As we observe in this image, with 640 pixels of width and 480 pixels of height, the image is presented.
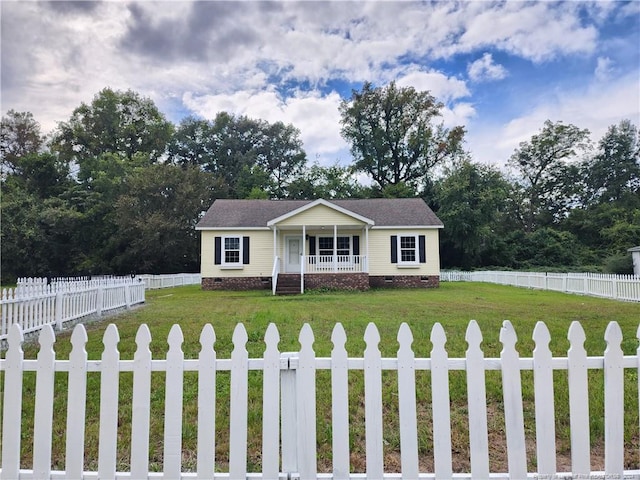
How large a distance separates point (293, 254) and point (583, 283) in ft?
41.9

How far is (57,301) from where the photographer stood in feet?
24.3

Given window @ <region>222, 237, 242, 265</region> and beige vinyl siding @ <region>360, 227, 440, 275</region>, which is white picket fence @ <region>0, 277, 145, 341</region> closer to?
window @ <region>222, 237, 242, 265</region>

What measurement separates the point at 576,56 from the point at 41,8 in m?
14.9

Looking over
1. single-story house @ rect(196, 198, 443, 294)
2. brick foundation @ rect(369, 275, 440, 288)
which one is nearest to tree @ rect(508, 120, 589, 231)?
single-story house @ rect(196, 198, 443, 294)

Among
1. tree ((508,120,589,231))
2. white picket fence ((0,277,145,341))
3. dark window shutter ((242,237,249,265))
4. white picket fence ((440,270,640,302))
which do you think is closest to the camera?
white picket fence ((0,277,145,341))

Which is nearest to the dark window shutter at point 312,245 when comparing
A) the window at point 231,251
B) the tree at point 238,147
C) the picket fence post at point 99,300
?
the window at point 231,251

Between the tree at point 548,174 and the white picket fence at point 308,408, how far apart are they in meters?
38.2

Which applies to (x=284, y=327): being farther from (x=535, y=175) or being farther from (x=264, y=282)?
(x=535, y=175)

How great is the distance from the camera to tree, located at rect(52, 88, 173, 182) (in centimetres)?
3666

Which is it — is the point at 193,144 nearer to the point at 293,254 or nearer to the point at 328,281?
the point at 293,254

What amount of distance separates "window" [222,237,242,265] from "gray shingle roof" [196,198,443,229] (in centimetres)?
74

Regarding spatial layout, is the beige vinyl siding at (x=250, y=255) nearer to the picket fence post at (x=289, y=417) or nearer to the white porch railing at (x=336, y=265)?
the white porch railing at (x=336, y=265)

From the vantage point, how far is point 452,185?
96.3ft

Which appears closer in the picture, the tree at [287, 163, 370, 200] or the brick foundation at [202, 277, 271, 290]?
the brick foundation at [202, 277, 271, 290]
